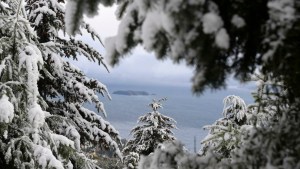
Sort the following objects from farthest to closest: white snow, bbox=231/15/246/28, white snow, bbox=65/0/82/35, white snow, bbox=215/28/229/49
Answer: white snow, bbox=65/0/82/35 → white snow, bbox=231/15/246/28 → white snow, bbox=215/28/229/49

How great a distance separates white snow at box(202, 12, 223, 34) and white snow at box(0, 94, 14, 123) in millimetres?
3780

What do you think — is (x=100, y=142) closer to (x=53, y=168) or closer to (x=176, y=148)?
(x=53, y=168)

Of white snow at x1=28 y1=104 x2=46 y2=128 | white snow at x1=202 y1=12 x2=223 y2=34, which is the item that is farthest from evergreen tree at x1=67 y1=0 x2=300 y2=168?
white snow at x1=28 y1=104 x2=46 y2=128

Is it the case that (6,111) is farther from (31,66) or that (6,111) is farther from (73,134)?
(73,134)

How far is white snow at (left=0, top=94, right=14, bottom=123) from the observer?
5062mm

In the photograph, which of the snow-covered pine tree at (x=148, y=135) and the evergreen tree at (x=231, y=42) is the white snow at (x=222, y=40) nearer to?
the evergreen tree at (x=231, y=42)

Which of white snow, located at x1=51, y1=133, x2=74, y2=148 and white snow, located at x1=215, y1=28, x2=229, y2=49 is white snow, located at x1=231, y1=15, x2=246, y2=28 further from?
white snow, located at x1=51, y1=133, x2=74, y2=148

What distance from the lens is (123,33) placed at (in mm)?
2570

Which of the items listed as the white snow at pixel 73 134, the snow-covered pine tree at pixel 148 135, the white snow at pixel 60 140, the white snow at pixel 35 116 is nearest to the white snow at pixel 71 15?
the white snow at pixel 35 116

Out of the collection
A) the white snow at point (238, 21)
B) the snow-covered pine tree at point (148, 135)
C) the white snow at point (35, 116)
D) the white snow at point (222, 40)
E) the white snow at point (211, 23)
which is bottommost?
the white snow at point (222, 40)

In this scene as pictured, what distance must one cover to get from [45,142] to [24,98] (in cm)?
76

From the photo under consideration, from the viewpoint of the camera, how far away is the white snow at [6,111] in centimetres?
506

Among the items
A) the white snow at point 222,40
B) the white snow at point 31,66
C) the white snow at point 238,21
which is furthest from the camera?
the white snow at point 31,66

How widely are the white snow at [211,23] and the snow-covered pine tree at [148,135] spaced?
1807 cm
